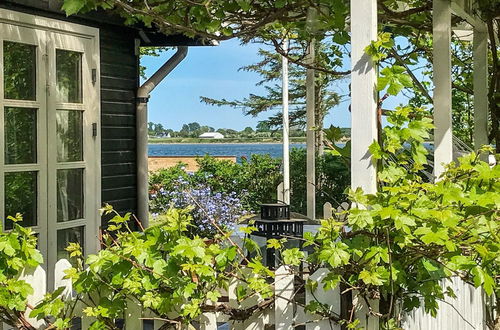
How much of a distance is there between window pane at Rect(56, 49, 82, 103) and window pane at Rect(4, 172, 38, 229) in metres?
0.67

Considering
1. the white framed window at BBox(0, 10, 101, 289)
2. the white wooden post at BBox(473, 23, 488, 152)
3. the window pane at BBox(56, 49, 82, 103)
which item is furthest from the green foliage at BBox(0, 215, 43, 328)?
the white wooden post at BBox(473, 23, 488, 152)

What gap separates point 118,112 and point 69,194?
3.28 ft

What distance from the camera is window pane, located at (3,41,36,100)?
4.44 m

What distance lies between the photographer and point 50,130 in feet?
15.6

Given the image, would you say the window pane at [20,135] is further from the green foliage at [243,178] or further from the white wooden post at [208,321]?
the green foliage at [243,178]

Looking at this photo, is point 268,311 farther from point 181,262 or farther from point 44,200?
point 44,200

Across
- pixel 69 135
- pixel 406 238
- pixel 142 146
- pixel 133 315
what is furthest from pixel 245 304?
pixel 142 146

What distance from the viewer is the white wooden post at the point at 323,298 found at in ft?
7.51

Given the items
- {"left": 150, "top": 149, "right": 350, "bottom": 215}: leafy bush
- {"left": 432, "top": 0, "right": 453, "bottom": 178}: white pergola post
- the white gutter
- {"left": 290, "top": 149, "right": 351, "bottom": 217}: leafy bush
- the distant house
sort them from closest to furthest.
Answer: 1. {"left": 432, "top": 0, "right": 453, "bottom": 178}: white pergola post
2. the white gutter
3. {"left": 290, "top": 149, "right": 351, "bottom": 217}: leafy bush
4. {"left": 150, "top": 149, "right": 350, "bottom": 215}: leafy bush
5. the distant house

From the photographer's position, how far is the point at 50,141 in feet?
15.6

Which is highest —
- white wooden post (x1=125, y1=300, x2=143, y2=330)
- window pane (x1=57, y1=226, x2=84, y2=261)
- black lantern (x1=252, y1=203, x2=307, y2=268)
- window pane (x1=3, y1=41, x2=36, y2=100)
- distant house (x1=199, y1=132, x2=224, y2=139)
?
distant house (x1=199, y1=132, x2=224, y2=139)

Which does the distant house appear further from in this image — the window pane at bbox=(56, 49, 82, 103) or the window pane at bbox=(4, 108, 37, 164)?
the window pane at bbox=(4, 108, 37, 164)

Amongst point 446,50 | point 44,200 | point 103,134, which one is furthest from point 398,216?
point 103,134

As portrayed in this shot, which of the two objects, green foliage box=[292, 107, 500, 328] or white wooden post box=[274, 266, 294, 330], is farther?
white wooden post box=[274, 266, 294, 330]
